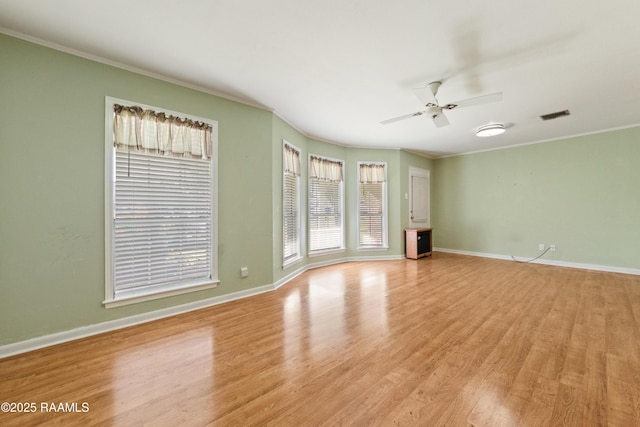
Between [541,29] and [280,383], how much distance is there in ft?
11.3

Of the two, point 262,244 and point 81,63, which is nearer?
point 81,63

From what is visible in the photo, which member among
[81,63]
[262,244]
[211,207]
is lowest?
[262,244]

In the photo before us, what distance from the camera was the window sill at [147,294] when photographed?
2566 mm

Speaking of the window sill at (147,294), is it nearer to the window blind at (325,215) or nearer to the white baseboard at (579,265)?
the window blind at (325,215)

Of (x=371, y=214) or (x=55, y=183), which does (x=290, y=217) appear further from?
(x=55, y=183)

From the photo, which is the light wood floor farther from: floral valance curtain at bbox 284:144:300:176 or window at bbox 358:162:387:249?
window at bbox 358:162:387:249

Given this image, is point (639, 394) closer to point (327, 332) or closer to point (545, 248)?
point (327, 332)

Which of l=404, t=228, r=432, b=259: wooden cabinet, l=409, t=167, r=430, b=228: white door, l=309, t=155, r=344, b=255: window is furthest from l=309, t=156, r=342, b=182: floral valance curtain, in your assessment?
l=404, t=228, r=432, b=259: wooden cabinet

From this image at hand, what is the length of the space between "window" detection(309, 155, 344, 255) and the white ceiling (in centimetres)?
171

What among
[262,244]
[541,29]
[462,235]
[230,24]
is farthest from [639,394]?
[462,235]

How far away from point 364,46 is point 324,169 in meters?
3.15

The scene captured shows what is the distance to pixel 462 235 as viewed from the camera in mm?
6715

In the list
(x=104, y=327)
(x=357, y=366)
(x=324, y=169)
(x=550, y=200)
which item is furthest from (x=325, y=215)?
(x=550, y=200)

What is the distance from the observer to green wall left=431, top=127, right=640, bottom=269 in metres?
4.61
